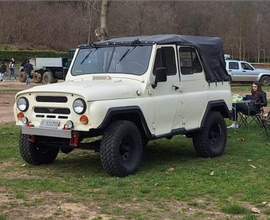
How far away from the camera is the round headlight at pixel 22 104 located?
8086 mm

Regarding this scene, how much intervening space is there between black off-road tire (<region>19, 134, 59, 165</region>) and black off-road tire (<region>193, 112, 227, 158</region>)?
2.45 meters

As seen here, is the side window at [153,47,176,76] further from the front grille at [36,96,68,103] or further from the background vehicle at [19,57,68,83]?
the background vehicle at [19,57,68,83]

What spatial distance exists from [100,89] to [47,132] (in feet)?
3.14

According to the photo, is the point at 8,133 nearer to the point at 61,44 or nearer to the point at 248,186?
the point at 248,186

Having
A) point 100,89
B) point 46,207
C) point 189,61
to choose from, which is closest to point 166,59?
point 189,61

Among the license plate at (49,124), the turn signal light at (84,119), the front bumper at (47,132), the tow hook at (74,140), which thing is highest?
the turn signal light at (84,119)

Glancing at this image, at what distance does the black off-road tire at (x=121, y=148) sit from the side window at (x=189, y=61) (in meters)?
1.73

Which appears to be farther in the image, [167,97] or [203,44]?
[203,44]

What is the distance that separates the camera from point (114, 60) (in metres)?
8.80

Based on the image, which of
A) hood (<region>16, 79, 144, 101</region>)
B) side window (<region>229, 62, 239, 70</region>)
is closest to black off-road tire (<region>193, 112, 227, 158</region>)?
hood (<region>16, 79, 144, 101</region>)

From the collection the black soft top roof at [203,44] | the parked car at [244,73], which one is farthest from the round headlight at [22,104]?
the parked car at [244,73]

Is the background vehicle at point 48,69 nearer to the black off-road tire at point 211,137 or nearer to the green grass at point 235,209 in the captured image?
the black off-road tire at point 211,137

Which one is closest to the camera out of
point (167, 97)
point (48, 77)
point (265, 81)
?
point (167, 97)

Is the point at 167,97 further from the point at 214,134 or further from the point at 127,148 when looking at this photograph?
the point at 214,134
